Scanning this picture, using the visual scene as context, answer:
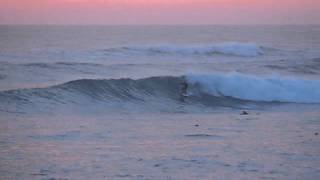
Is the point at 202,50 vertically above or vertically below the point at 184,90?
above

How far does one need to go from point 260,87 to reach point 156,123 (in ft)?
26.6

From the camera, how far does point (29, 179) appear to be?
24.6 feet

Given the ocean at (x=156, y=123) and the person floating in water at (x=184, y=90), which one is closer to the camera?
the ocean at (x=156, y=123)

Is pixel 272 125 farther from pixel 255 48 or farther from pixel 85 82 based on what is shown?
pixel 255 48

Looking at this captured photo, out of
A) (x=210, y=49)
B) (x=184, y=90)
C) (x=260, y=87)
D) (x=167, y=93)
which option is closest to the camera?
(x=167, y=93)

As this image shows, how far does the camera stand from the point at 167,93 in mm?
18703

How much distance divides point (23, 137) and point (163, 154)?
2.59 metres

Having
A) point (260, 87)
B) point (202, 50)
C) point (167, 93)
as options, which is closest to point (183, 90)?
point (167, 93)

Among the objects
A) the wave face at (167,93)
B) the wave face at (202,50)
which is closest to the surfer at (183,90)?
the wave face at (167,93)

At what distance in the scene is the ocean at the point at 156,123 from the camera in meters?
8.20

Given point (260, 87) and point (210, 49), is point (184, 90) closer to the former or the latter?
point (260, 87)

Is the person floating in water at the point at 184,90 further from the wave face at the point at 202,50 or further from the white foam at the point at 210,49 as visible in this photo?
the white foam at the point at 210,49

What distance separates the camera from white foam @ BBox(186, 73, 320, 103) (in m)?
18.7

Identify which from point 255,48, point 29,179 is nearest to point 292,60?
point 255,48
